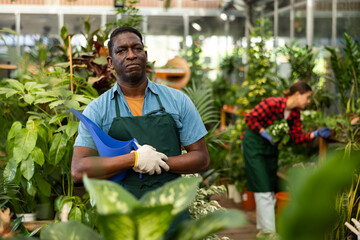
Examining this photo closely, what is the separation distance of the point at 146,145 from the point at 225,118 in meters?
5.38

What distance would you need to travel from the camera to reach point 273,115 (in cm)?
402

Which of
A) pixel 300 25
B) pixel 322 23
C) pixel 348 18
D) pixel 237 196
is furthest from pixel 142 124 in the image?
pixel 300 25

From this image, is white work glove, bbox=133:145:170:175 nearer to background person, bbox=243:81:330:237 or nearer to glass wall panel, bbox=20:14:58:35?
background person, bbox=243:81:330:237

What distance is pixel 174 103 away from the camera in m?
1.79

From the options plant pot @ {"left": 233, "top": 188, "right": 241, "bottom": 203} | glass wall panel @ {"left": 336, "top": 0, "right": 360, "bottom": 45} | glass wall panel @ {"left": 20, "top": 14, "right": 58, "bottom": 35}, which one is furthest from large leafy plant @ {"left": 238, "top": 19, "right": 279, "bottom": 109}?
glass wall panel @ {"left": 20, "top": 14, "right": 58, "bottom": 35}

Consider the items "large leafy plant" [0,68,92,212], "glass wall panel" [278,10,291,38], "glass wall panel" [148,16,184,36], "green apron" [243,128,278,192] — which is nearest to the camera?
"large leafy plant" [0,68,92,212]

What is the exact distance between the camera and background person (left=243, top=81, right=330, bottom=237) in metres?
3.95

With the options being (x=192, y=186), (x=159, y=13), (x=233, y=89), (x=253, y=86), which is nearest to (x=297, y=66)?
(x=253, y=86)

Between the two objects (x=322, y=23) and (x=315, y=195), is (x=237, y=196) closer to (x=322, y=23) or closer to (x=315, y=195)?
(x=322, y=23)

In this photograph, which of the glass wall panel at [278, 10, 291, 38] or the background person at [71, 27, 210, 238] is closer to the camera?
the background person at [71, 27, 210, 238]

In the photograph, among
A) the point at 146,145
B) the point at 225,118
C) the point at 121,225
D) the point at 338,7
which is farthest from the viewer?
the point at 225,118

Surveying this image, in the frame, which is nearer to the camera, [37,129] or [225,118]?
[37,129]

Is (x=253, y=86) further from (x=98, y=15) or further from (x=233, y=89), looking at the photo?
(x=98, y=15)

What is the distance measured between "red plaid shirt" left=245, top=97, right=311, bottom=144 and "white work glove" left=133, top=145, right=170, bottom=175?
2.54 m
